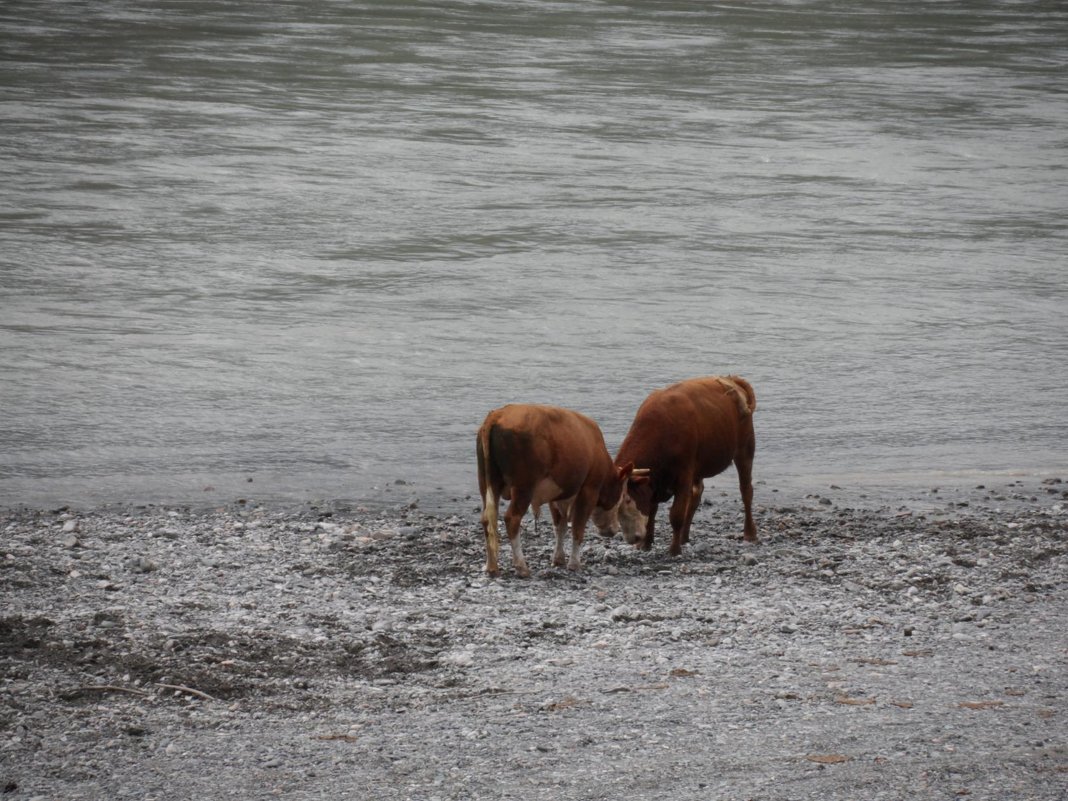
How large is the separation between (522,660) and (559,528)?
6.86 feet

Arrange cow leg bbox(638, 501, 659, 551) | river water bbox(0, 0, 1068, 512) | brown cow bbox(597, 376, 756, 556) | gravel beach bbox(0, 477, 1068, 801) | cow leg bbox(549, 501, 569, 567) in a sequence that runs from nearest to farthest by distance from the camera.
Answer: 1. gravel beach bbox(0, 477, 1068, 801)
2. cow leg bbox(549, 501, 569, 567)
3. brown cow bbox(597, 376, 756, 556)
4. cow leg bbox(638, 501, 659, 551)
5. river water bbox(0, 0, 1068, 512)

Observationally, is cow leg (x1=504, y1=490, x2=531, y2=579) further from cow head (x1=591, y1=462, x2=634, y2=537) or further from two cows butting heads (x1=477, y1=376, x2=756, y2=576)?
cow head (x1=591, y1=462, x2=634, y2=537)

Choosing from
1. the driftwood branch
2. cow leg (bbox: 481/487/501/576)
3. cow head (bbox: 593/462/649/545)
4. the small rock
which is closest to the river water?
cow head (bbox: 593/462/649/545)

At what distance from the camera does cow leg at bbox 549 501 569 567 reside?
34.7ft

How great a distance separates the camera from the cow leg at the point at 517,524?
10.2 meters

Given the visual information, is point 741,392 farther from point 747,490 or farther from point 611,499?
point 611,499

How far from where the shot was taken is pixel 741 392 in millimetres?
11391

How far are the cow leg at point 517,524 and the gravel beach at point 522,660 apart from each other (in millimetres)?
126

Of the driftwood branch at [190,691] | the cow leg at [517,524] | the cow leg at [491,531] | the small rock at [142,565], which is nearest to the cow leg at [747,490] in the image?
the cow leg at [517,524]

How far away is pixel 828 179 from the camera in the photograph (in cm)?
2809

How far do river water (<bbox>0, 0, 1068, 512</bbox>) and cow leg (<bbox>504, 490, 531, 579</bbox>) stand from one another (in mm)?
2286

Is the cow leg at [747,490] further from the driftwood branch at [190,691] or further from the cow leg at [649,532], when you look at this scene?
the driftwood branch at [190,691]

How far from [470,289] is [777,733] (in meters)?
13.4

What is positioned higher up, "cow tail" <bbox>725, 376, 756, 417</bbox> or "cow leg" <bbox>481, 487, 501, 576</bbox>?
"cow tail" <bbox>725, 376, 756, 417</bbox>
